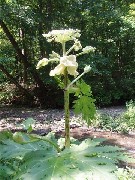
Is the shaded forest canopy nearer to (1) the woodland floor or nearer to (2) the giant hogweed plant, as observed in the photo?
(1) the woodland floor

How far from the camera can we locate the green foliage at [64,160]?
870 millimetres

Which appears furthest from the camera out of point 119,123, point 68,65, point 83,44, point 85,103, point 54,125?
point 83,44

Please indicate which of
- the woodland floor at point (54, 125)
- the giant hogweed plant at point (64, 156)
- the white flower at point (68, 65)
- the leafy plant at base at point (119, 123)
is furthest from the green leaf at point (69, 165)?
the leafy plant at base at point (119, 123)

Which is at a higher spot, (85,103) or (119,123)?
(85,103)

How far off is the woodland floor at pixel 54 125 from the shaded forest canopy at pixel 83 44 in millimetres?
879

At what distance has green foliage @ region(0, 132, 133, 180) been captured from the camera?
87 cm

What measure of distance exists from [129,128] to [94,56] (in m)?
3.96

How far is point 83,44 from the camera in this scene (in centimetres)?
1127

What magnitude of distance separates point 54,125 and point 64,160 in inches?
314

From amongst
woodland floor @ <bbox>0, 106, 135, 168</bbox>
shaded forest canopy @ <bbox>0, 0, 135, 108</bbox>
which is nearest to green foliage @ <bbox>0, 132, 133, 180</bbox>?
woodland floor @ <bbox>0, 106, 135, 168</bbox>

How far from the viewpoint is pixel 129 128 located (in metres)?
8.21

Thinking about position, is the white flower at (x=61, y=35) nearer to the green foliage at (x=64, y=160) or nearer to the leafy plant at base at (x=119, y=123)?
the green foliage at (x=64, y=160)

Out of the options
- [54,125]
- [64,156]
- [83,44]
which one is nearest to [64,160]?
[64,156]

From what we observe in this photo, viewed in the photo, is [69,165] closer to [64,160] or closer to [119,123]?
[64,160]
